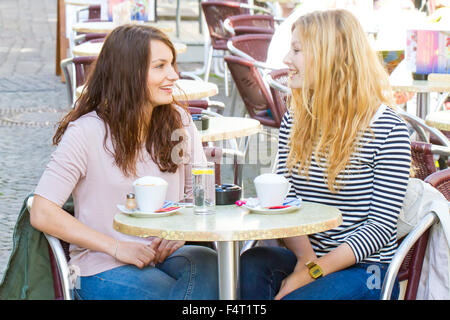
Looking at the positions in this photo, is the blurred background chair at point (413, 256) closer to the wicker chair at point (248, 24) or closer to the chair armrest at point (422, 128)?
the chair armrest at point (422, 128)

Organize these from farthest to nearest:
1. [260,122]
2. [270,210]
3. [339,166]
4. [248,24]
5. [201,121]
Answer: [248,24]
[260,122]
[201,121]
[339,166]
[270,210]

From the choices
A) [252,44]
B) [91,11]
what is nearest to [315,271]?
[252,44]

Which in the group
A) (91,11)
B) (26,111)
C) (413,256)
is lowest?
(26,111)

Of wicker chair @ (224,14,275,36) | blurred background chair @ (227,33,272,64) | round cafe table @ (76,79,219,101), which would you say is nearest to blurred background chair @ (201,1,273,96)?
wicker chair @ (224,14,275,36)

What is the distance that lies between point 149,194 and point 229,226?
29cm

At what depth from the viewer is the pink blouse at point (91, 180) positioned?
2.61 meters

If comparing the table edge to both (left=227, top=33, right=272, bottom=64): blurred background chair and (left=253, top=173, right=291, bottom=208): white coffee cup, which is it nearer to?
(left=253, top=173, right=291, bottom=208): white coffee cup

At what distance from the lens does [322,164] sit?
269 centimetres

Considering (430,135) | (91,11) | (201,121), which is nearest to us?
(201,121)

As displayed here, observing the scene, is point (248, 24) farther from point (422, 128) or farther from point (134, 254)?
point (134, 254)

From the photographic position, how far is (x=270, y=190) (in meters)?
2.40

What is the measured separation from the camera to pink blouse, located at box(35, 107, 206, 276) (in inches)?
103
